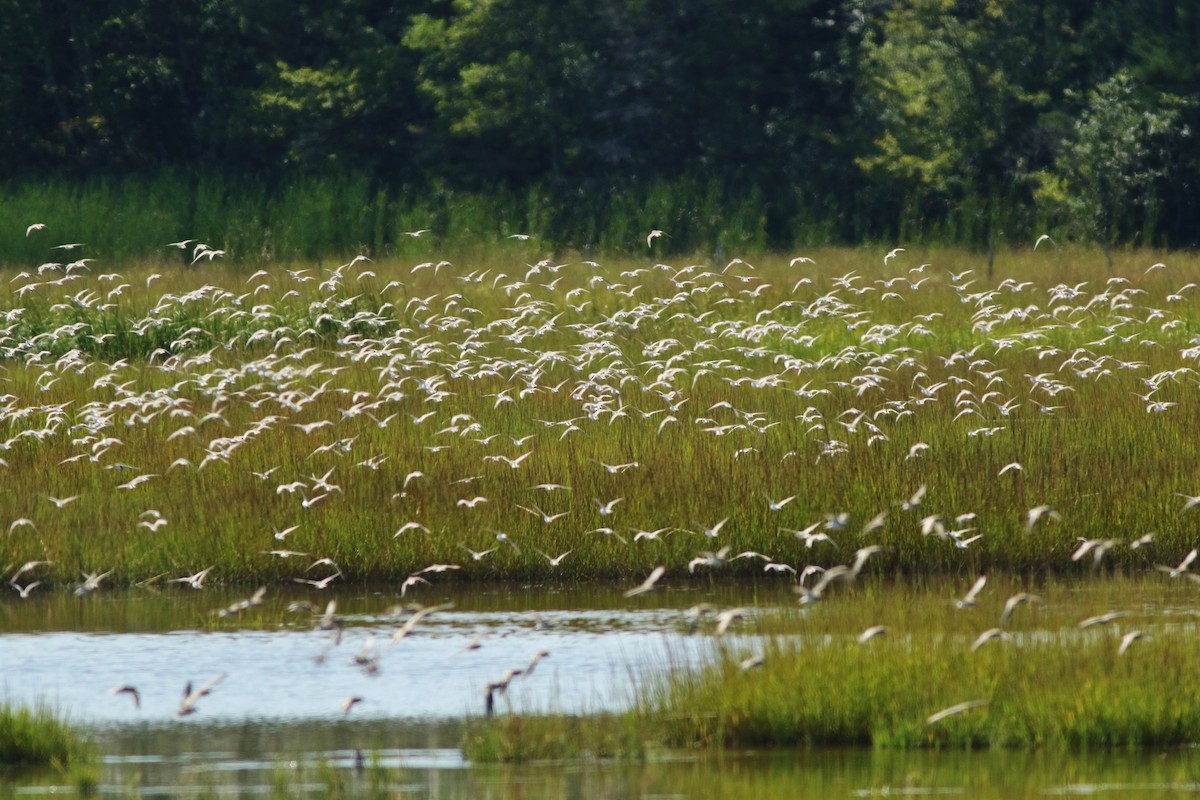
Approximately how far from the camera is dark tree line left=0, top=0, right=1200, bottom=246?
1425 inches

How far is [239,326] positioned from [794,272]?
7647 millimetres

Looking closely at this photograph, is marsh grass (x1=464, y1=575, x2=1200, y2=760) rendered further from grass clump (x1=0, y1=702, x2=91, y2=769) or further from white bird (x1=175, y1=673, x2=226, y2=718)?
grass clump (x1=0, y1=702, x2=91, y2=769)

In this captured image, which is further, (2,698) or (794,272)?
(794,272)

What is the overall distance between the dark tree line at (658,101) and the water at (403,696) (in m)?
24.3

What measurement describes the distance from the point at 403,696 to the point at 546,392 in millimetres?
7218

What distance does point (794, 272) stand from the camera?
2531 cm

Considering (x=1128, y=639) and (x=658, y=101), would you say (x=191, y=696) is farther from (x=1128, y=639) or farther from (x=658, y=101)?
(x=658, y=101)

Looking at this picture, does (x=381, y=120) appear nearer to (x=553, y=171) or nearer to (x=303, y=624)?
(x=553, y=171)

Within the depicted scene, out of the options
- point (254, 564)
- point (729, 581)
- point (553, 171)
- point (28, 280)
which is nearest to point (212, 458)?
point (254, 564)

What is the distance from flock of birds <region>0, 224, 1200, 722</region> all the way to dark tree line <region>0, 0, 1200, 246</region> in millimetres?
12775

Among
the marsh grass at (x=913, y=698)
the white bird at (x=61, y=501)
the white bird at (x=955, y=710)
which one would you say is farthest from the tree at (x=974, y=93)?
the white bird at (x=955, y=710)

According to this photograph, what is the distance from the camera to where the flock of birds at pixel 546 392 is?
13.1 meters

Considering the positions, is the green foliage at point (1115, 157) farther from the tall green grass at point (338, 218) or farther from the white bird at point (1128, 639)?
the white bird at point (1128, 639)

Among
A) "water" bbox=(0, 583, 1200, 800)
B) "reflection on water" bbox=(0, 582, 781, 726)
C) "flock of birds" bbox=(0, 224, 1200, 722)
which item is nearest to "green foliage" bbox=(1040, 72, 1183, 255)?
"flock of birds" bbox=(0, 224, 1200, 722)
